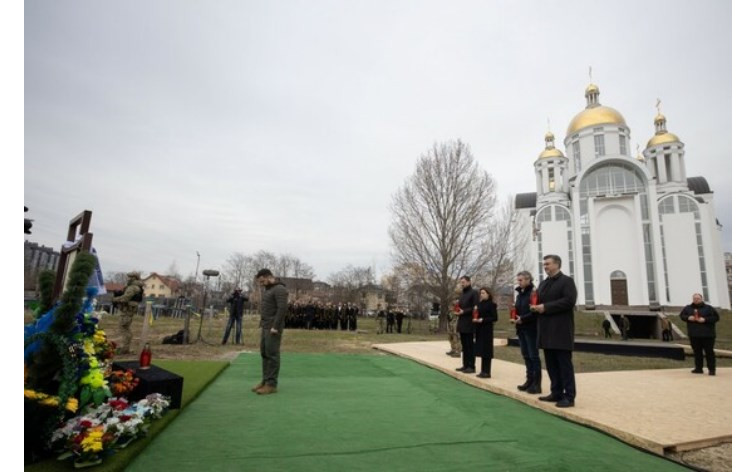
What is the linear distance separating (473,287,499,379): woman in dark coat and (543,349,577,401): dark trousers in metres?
1.74

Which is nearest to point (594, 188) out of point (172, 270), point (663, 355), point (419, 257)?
point (419, 257)

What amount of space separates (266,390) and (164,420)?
5.53ft

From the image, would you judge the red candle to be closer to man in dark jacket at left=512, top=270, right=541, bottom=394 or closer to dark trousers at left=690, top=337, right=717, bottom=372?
man in dark jacket at left=512, top=270, right=541, bottom=394

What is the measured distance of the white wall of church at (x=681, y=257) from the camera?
34.9m

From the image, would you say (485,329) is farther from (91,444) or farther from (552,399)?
(91,444)

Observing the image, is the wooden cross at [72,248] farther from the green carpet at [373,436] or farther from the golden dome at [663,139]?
the golden dome at [663,139]

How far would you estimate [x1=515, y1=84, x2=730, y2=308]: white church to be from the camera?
3506 cm

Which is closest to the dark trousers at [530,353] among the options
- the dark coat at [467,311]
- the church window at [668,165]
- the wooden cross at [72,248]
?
the dark coat at [467,311]

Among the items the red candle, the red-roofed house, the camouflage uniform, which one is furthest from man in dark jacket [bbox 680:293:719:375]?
the red-roofed house

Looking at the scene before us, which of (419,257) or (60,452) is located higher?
(419,257)

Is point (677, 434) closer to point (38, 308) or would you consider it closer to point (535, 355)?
point (535, 355)

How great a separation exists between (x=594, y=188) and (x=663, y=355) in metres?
30.3

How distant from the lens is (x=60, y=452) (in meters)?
2.84

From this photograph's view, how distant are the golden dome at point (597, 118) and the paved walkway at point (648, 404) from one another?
3891 centimetres
